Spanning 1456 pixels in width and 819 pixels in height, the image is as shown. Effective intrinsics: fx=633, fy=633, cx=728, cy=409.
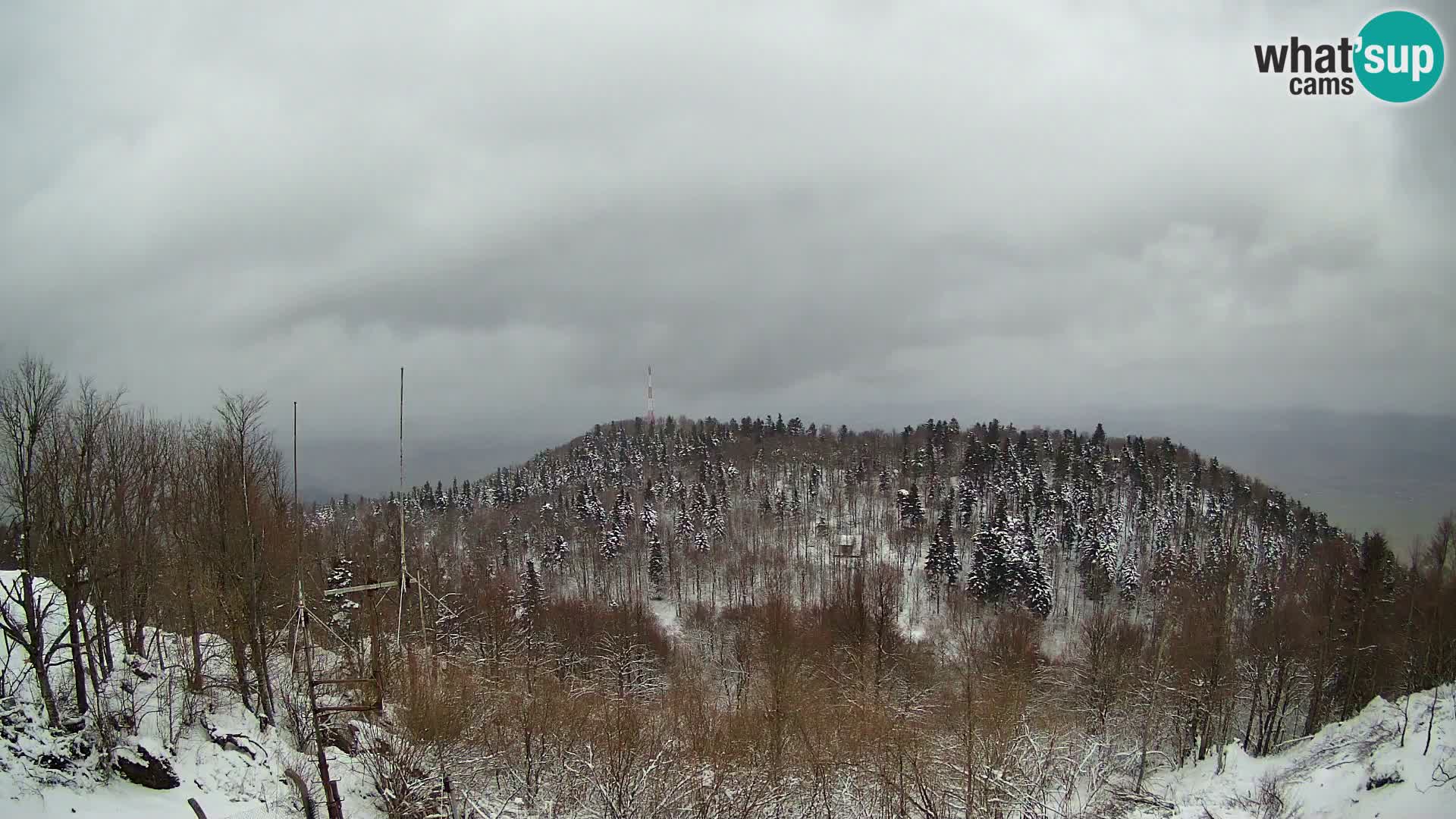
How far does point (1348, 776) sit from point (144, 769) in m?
33.1

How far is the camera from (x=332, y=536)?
57.4 metres

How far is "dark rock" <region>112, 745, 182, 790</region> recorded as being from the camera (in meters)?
15.7

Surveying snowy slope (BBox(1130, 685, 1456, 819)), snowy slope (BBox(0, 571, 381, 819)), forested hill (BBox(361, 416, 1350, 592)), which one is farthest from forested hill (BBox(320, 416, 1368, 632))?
snowy slope (BBox(0, 571, 381, 819))

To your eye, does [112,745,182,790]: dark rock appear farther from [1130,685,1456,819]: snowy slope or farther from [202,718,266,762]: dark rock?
[1130,685,1456,819]: snowy slope

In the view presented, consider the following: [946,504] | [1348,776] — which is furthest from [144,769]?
[946,504]

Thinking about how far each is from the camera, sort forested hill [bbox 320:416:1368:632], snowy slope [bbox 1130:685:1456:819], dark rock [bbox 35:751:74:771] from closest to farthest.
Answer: dark rock [bbox 35:751:74:771] → snowy slope [bbox 1130:685:1456:819] → forested hill [bbox 320:416:1368:632]

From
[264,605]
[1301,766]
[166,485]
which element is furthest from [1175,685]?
[166,485]

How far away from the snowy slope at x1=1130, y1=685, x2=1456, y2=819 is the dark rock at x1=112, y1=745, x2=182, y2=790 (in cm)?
2788

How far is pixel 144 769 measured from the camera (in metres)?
15.8

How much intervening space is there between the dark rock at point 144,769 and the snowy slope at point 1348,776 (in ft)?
91.5

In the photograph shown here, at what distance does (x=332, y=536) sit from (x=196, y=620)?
134ft

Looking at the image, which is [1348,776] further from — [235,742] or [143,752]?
[143,752]

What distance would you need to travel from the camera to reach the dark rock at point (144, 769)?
1574 cm

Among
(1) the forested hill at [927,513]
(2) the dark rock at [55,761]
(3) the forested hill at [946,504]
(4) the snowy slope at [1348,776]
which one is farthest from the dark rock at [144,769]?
(3) the forested hill at [946,504]
